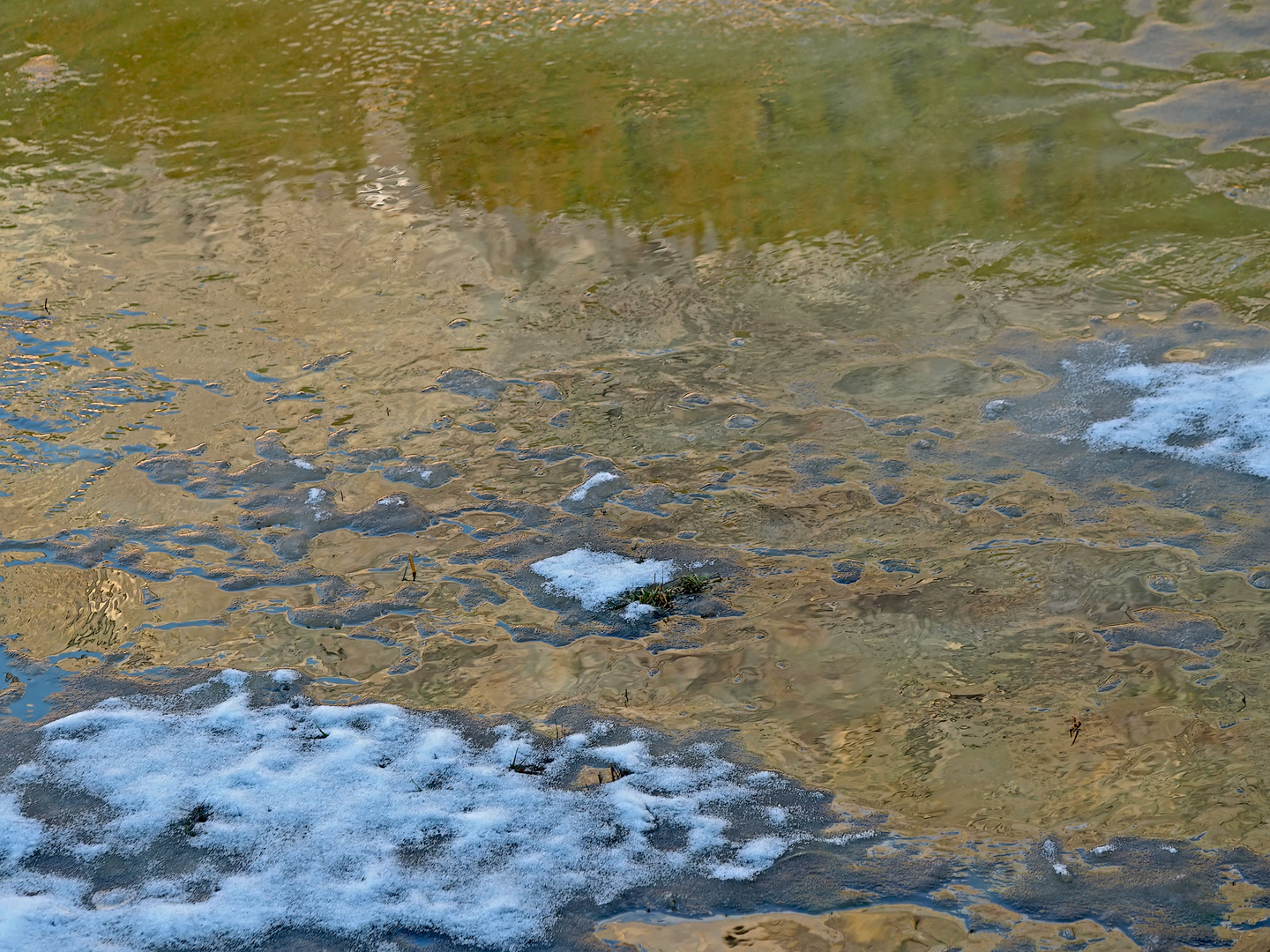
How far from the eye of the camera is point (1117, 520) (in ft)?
12.1

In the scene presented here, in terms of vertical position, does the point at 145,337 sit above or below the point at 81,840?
above

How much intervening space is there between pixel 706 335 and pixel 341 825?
272 centimetres

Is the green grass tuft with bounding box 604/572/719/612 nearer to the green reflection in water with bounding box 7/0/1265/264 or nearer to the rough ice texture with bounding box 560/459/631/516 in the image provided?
the rough ice texture with bounding box 560/459/631/516

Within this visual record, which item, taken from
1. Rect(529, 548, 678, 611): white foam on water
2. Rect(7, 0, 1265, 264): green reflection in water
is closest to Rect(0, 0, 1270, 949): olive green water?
Rect(7, 0, 1265, 264): green reflection in water

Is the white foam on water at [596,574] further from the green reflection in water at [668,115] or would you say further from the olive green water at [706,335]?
the green reflection in water at [668,115]

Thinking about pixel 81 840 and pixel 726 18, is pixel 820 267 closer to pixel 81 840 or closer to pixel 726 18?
pixel 726 18

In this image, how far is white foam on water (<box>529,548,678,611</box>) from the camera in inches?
141

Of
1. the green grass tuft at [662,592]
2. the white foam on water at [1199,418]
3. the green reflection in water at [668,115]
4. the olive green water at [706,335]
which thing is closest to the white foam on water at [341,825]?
the olive green water at [706,335]

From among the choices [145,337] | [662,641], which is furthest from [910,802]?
[145,337]

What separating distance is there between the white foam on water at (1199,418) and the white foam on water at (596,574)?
165 centimetres

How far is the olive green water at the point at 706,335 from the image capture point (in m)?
3.19

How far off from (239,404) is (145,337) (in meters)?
0.79

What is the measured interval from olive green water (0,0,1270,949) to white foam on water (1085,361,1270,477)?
0.16 meters

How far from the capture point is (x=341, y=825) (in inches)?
111
